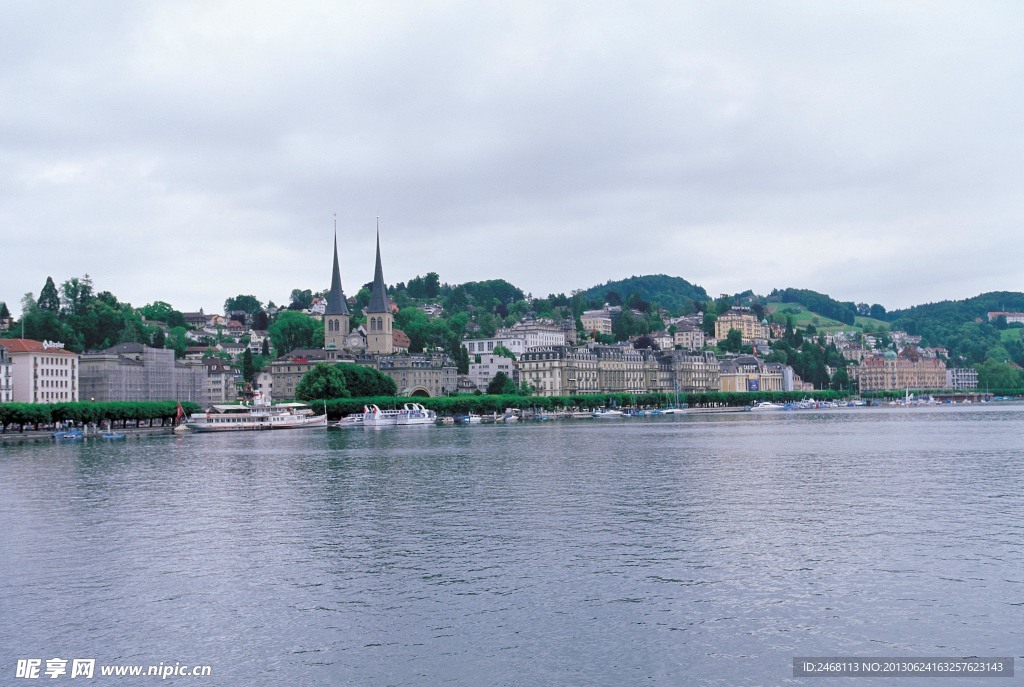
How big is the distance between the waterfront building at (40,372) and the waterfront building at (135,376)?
406 centimetres

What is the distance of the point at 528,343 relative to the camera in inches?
7638

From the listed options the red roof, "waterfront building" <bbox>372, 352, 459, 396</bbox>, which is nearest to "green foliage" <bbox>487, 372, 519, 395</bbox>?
"waterfront building" <bbox>372, 352, 459, 396</bbox>

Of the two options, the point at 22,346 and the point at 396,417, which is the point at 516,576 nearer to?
the point at 396,417


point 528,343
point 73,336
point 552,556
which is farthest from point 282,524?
point 528,343

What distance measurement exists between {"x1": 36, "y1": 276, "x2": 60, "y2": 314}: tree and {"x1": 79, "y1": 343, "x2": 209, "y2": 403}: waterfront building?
32648 mm

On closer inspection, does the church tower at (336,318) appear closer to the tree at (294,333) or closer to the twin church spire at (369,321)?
the twin church spire at (369,321)

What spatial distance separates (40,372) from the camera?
4186 inches

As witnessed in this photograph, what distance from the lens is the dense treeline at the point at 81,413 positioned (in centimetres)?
8350

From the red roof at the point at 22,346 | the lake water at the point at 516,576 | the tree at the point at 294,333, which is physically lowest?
the lake water at the point at 516,576

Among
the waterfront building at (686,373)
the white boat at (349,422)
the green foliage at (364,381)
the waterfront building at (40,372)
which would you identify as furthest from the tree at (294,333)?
the white boat at (349,422)

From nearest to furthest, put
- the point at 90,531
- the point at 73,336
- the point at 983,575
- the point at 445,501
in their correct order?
the point at 983,575 < the point at 90,531 < the point at 445,501 < the point at 73,336

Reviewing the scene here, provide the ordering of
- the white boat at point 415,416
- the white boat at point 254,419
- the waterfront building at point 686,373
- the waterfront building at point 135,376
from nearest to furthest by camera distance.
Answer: the white boat at point 254,419 → the white boat at point 415,416 → the waterfront building at point 135,376 → the waterfront building at point 686,373

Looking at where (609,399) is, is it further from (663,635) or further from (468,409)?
(663,635)

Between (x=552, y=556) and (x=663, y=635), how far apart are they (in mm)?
6513
